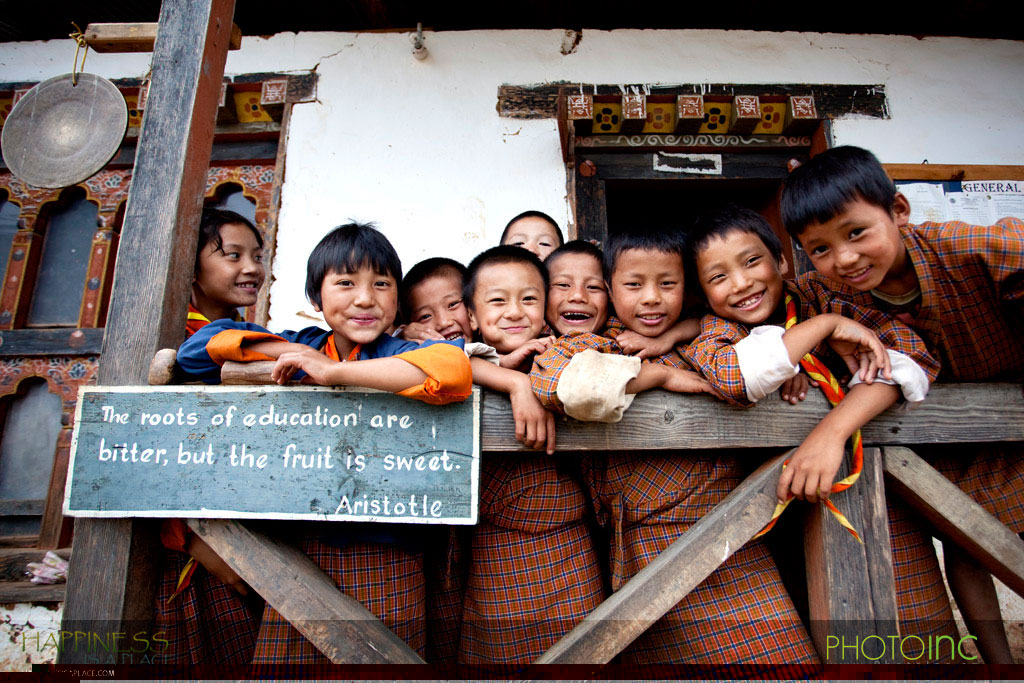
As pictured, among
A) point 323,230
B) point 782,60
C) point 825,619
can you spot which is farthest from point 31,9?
point 825,619

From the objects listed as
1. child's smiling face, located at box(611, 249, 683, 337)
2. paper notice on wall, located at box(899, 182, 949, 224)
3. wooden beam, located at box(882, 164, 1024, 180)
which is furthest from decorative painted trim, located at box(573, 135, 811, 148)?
child's smiling face, located at box(611, 249, 683, 337)

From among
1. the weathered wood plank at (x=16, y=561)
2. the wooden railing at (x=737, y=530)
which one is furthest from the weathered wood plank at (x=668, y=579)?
the weathered wood plank at (x=16, y=561)

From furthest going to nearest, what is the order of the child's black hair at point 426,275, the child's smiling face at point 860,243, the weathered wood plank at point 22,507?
the weathered wood plank at point 22,507 < the child's black hair at point 426,275 < the child's smiling face at point 860,243

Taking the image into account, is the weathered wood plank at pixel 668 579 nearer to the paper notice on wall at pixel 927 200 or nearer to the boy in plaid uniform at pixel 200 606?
the boy in plaid uniform at pixel 200 606

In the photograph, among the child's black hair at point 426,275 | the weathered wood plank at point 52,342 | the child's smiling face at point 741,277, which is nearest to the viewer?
the child's smiling face at point 741,277

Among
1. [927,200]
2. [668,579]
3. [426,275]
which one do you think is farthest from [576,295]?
[927,200]

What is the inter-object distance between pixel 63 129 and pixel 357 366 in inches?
59.0

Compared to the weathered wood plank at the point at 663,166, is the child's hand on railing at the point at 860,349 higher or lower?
lower

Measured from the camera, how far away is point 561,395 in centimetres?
127

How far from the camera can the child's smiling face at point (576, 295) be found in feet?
6.10

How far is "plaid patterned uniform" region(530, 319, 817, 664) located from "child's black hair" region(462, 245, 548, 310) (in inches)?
14.9

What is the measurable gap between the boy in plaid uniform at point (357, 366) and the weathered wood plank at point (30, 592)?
1998 mm

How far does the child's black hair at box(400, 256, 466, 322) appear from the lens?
2.09 meters

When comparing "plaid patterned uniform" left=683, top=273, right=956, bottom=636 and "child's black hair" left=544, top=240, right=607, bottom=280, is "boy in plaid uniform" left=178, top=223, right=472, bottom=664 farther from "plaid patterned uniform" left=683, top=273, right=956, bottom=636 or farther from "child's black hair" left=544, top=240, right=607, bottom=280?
"plaid patterned uniform" left=683, top=273, right=956, bottom=636
